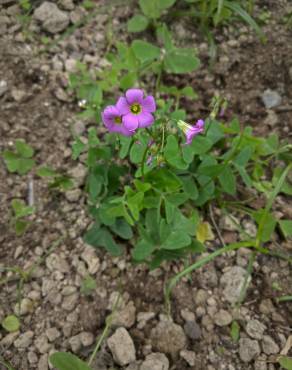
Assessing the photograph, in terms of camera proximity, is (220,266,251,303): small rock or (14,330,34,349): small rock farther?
(220,266,251,303): small rock

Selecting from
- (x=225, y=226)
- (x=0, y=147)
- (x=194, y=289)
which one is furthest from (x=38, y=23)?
(x=194, y=289)

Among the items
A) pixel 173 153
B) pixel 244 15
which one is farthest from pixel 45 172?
pixel 244 15

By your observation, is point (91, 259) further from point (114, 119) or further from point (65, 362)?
point (114, 119)

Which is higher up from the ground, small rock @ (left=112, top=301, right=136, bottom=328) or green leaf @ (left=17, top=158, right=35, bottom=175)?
green leaf @ (left=17, top=158, right=35, bottom=175)

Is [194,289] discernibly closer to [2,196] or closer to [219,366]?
[219,366]

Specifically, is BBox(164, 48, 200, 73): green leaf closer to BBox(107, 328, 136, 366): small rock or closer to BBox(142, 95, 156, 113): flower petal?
BBox(142, 95, 156, 113): flower petal

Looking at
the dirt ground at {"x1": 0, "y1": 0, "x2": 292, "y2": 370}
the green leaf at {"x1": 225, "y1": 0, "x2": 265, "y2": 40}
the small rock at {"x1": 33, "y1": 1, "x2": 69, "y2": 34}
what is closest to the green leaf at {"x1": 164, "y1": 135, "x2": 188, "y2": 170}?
the dirt ground at {"x1": 0, "y1": 0, "x2": 292, "y2": 370}
